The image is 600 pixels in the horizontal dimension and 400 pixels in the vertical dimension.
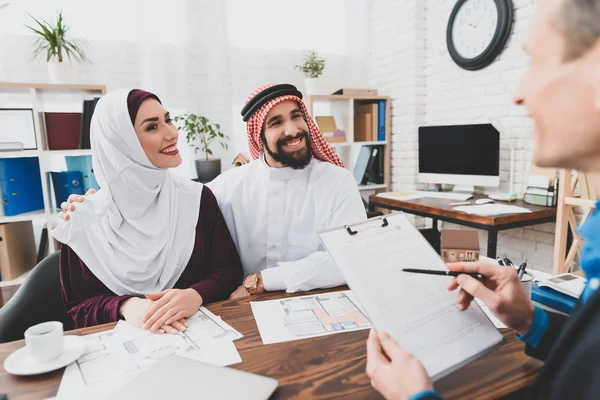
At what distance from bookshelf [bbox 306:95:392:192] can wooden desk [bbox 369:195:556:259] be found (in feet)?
3.15

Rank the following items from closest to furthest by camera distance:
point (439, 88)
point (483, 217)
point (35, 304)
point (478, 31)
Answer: point (35, 304) < point (483, 217) < point (478, 31) < point (439, 88)

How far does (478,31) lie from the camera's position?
318 cm

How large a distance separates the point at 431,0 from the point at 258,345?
375 cm

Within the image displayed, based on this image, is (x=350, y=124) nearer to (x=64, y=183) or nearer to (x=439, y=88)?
(x=439, y=88)

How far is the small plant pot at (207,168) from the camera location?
11.2 feet

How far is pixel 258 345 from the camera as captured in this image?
3.01 ft

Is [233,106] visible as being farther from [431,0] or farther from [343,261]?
[343,261]

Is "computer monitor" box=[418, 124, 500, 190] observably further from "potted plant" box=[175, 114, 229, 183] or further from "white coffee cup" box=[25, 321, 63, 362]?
"white coffee cup" box=[25, 321, 63, 362]

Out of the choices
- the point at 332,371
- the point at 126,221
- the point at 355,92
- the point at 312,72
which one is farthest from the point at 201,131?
the point at 332,371

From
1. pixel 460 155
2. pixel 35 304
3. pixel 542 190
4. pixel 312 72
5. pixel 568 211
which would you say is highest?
pixel 312 72

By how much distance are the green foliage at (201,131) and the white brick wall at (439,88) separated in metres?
1.79

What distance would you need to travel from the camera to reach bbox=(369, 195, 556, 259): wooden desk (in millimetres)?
2355

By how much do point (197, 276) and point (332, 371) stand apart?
867 mm

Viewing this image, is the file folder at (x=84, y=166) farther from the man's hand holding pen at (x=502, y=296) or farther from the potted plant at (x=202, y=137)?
the man's hand holding pen at (x=502, y=296)
